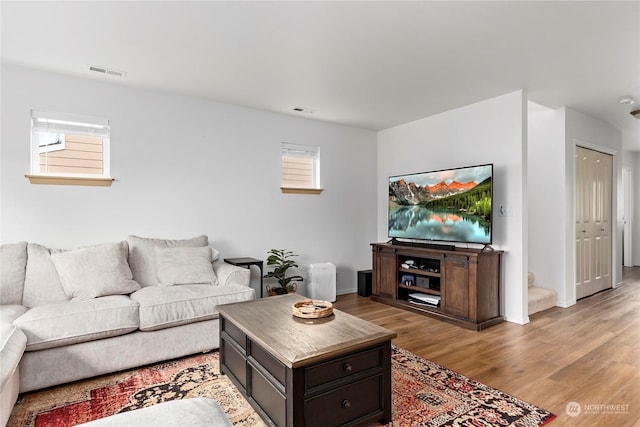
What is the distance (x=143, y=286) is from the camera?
3.29 metres

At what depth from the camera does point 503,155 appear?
12.6ft

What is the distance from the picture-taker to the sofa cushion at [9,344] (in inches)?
69.4

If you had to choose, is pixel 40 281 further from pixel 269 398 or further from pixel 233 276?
pixel 269 398

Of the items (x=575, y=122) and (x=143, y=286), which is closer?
(x=143, y=286)

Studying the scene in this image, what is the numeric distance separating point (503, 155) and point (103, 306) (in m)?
3.99

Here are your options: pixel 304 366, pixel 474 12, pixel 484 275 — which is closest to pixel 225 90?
pixel 474 12

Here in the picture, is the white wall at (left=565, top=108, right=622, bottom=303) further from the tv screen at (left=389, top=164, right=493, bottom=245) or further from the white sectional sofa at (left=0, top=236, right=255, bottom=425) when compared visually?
the white sectional sofa at (left=0, top=236, right=255, bottom=425)

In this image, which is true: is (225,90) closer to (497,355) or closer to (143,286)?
(143,286)

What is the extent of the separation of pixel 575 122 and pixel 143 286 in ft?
17.5

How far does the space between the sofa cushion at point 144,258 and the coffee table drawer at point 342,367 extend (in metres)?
2.26

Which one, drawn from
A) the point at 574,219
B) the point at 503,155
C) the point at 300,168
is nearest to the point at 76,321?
the point at 300,168

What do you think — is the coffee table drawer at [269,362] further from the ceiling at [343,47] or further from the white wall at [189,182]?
the white wall at [189,182]

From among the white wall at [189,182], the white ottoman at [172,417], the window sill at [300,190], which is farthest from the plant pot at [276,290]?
the white ottoman at [172,417]

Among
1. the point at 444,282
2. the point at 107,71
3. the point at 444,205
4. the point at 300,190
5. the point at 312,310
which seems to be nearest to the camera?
the point at 312,310
